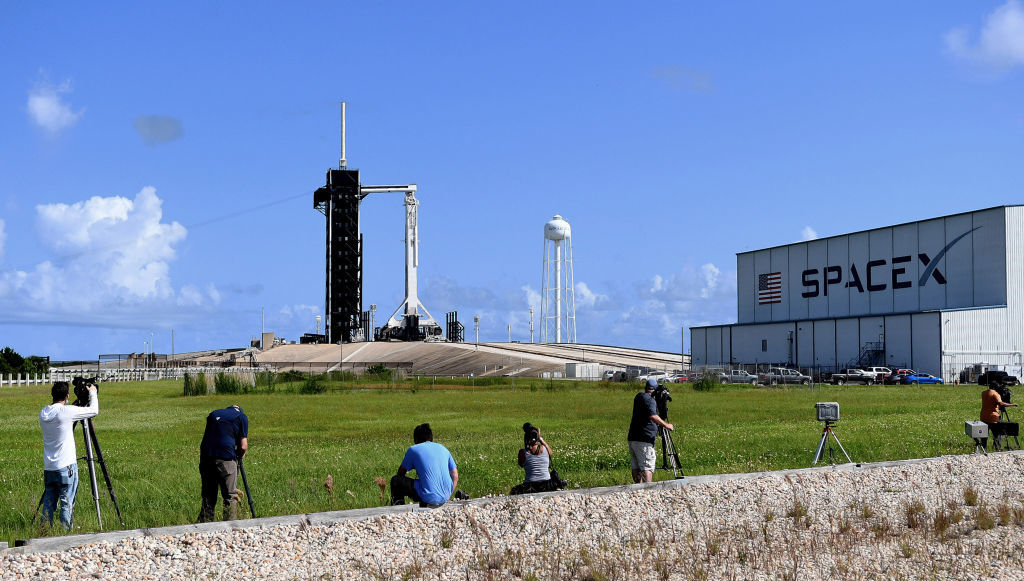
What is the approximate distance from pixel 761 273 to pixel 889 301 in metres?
16.0

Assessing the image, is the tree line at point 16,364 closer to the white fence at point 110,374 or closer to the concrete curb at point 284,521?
the white fence at point 110,374

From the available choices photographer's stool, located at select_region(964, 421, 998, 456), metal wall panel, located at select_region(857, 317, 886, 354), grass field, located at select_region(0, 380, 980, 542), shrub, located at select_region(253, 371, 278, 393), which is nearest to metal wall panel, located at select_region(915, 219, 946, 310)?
metal wall panel, located at select_region(857, 317, 886, 354)

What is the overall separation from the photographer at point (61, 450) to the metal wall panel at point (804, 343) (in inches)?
3063

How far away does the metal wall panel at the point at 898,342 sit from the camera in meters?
74.0

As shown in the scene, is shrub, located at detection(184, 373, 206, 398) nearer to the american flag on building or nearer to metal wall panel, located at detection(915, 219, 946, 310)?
metal wall panel, located at detection(915, 219, 946, 310)

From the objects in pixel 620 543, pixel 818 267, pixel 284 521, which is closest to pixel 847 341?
pixel 818 267

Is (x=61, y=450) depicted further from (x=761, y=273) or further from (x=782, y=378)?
(x=761, y=273)

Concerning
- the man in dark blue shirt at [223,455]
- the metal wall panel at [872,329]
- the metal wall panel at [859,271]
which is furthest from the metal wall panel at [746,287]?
the man in dark blue shirt at [223,455]

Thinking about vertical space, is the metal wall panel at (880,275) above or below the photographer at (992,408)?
above

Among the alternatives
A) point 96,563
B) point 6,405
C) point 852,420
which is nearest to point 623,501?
point 96,563

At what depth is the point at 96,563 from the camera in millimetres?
9766

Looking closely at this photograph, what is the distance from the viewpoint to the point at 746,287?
9775 centimetres

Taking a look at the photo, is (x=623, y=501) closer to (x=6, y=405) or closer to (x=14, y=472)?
(x=14, y=472)

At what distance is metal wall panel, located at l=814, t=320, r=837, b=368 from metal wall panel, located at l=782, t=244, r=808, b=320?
22.2 ft
